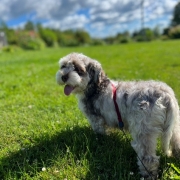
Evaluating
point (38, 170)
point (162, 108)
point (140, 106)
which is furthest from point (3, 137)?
point (162, 108)

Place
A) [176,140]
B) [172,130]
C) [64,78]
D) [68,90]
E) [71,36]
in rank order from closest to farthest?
1. [172,130]
2. [176,140]
3. [64,78]
4. [68,90]
5. [71,36]

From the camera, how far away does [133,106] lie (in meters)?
3.66

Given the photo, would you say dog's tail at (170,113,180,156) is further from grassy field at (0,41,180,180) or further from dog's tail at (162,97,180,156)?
grassy field at (0,41,180,180)

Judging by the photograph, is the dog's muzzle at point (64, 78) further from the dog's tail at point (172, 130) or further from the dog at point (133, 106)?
the dog's tail at point (172, 130)

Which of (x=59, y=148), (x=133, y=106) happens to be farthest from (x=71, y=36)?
(x=133, y=106)

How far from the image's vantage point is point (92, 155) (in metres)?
3.99

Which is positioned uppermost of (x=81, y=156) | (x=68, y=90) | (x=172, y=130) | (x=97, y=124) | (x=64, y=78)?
(x=64, y=78)

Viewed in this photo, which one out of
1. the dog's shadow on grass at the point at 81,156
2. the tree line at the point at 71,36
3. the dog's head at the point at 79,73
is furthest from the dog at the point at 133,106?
the tree line at the point at 71,36

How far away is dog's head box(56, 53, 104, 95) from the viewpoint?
4449mm

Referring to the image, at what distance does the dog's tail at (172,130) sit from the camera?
344cm

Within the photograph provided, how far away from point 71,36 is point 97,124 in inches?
3426

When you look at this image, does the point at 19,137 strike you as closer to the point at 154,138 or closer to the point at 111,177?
the point at 111,177

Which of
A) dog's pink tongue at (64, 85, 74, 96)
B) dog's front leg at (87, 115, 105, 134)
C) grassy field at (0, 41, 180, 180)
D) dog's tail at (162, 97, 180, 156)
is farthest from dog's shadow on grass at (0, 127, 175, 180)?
dog's pink tongue at (64, 85, 74, 96)

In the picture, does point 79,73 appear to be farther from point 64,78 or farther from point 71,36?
point 71,36
